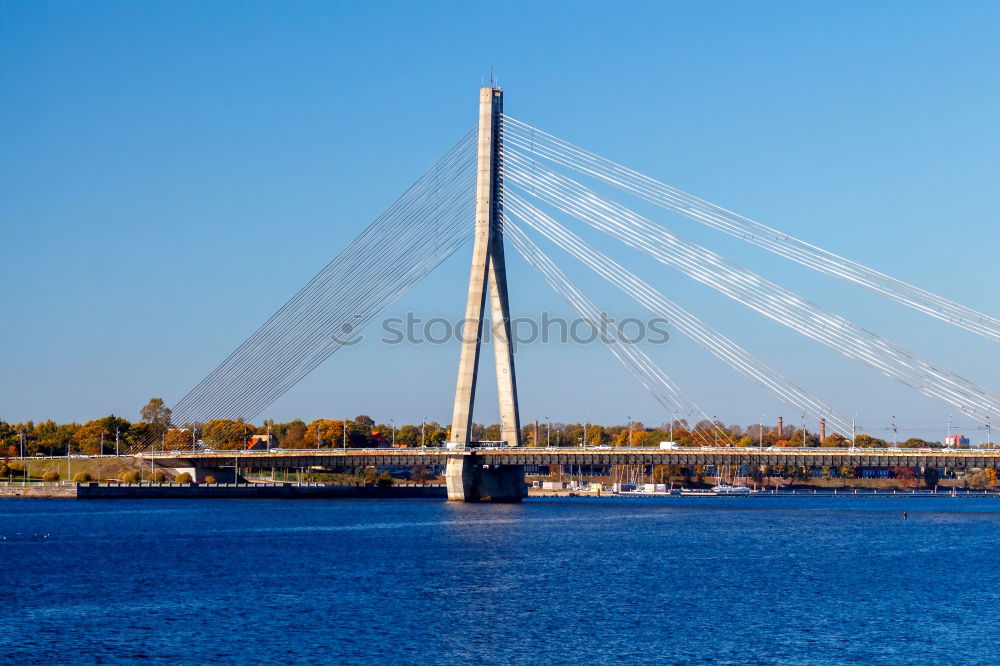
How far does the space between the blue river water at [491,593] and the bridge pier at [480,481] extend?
600 inches

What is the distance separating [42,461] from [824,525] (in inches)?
3320

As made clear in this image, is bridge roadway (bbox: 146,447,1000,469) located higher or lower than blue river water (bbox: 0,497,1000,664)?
higher

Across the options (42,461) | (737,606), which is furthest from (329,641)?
(42,461)

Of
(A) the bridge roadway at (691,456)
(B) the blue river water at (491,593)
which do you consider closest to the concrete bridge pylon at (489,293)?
(A) the bridge roadway at (691,456)

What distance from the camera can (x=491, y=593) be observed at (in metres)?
48.3

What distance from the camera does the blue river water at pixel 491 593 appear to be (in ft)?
124

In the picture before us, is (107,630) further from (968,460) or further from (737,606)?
(968,460)

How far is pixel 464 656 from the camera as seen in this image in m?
36.4

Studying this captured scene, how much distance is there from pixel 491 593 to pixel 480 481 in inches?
2167

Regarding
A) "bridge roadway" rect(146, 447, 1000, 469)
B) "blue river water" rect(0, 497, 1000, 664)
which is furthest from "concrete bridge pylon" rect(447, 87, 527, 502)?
"blue river water" rect(0, 497, 1000, 664)

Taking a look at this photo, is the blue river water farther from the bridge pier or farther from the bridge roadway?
the bridge pier

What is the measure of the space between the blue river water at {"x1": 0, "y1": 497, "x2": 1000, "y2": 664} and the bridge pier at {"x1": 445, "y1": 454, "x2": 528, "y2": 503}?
50.0ft

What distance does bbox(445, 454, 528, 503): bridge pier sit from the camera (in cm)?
10019

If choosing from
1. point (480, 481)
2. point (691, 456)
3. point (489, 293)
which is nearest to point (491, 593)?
point (489, 293)
